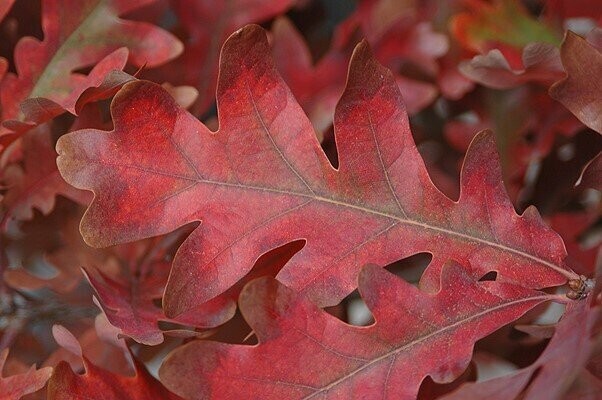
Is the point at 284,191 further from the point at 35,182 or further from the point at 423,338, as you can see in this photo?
the point at 35,182

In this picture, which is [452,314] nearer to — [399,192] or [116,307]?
[399,192]

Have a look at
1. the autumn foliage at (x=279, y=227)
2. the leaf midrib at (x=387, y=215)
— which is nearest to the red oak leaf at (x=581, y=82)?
the autumn foliage at (x=279, y=227)

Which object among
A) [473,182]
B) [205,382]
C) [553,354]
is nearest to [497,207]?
[473,182]

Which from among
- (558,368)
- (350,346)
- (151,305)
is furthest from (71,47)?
(558,368)

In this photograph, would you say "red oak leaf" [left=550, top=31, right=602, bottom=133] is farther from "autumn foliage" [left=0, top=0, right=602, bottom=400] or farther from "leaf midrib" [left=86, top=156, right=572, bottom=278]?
"leaf midrib" [left=86, top=156, right=572, bottom=278]

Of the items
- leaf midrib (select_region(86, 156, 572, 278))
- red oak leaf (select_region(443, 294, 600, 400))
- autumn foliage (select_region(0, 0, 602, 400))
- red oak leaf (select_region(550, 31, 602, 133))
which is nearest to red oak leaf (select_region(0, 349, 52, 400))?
autumn foliage (select_region(0, 0, 602, 400))
